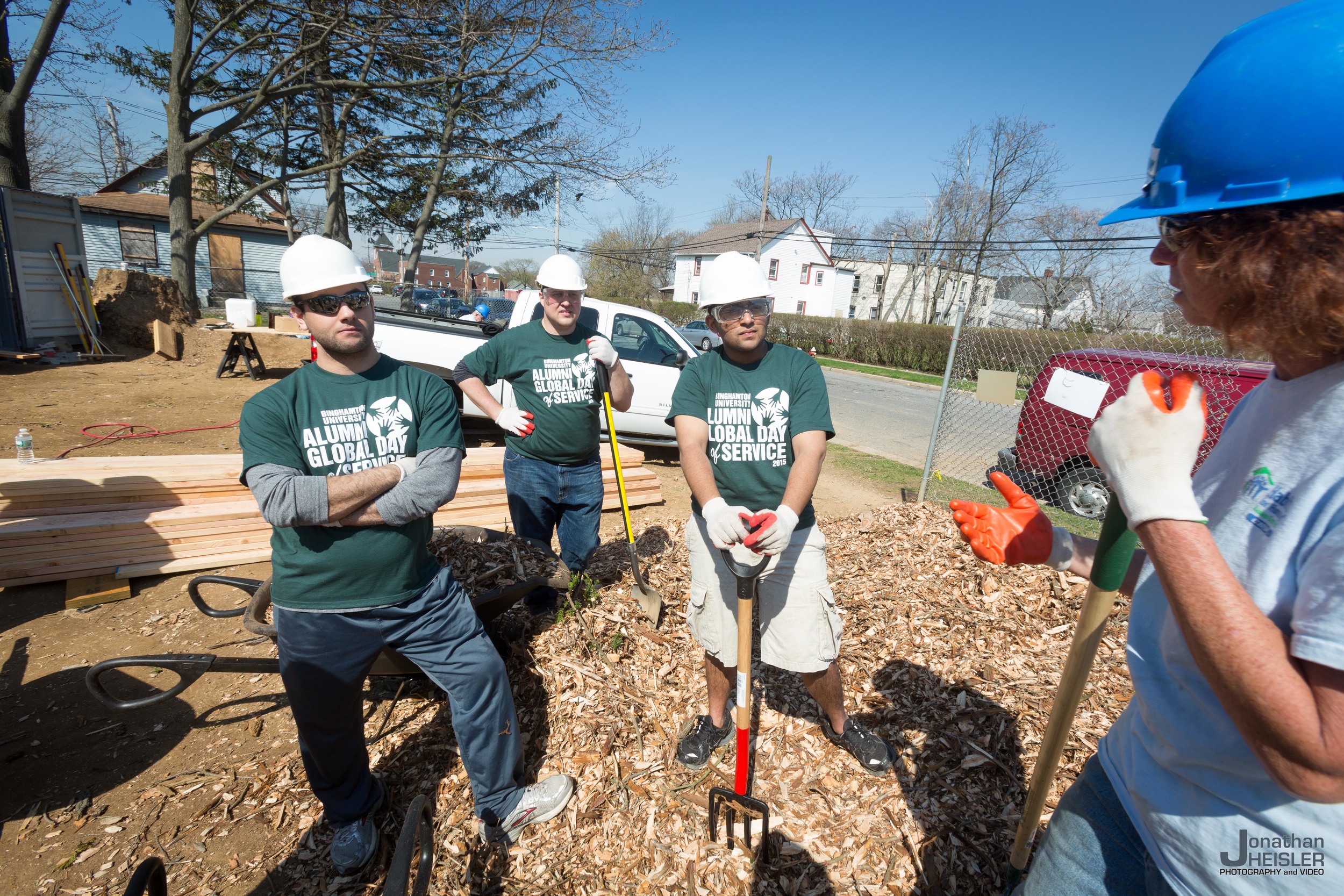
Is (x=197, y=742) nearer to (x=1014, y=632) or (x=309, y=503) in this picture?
(x=309, y=503)

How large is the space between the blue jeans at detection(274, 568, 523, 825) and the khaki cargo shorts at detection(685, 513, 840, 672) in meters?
0.88

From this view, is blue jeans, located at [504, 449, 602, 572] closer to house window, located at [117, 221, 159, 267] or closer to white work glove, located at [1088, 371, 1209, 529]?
white work glove, located at [1088, 371, 1209, 529]

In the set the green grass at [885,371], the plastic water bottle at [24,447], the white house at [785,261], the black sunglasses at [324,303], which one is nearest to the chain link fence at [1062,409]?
the black sunglasses at [324,303]

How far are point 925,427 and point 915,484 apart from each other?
5.16 meters

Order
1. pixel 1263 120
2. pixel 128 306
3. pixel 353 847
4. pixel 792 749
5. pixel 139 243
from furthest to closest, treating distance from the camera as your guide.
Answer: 1. pixel 139 243
2. pixel 128 306
3. pixel 792 749
4. pixel 353 847
5. pixel 1263 120

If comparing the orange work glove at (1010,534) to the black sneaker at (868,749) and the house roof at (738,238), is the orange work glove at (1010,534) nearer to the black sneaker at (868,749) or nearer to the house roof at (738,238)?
the black sneaker at (868,749)

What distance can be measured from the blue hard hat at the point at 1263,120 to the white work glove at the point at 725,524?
1.49m

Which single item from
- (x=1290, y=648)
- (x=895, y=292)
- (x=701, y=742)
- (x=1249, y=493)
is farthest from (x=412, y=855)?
(x=895, y=292)

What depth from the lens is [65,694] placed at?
3.52m

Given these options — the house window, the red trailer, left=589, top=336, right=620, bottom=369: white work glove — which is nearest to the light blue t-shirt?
left=589, top=336, right=620, bottom=369: white work glove

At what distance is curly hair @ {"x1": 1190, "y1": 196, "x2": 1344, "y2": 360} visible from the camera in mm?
887

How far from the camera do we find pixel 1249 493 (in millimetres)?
A: 1040

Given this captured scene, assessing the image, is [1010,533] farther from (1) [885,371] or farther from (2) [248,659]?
(1) [885,371]

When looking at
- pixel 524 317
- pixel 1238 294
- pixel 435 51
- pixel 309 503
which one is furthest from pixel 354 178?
pixel 1238 294
